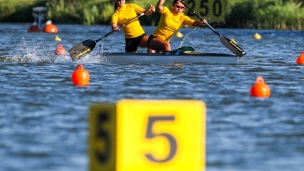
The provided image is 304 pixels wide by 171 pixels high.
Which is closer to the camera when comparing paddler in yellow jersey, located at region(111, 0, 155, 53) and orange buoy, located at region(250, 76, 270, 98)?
orange buoy, located at region(250, 76, 270, 98)

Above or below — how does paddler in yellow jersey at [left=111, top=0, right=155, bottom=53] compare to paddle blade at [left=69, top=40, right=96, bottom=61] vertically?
above

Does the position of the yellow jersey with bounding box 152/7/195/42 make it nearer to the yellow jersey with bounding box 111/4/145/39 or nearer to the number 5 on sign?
the yellow jersey with bounding box 111/4/145/39

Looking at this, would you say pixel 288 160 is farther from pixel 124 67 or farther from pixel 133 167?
pixel 124 67

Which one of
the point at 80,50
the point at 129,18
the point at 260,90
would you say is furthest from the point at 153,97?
the point at 80,50

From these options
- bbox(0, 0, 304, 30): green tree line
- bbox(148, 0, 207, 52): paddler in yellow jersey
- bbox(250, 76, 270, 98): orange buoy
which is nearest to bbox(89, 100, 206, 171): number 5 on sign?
bbox(250, 76, 270, 98): orange buoy

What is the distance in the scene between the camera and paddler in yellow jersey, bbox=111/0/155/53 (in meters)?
20.9

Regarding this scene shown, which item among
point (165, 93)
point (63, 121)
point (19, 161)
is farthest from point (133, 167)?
point (165, 93)

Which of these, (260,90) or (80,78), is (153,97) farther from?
(80,78)

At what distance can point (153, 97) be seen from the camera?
14.7m

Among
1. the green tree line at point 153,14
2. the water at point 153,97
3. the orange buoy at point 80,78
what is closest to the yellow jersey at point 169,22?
the water at point 153,97

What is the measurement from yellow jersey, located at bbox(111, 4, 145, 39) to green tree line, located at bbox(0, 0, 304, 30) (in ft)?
79.0

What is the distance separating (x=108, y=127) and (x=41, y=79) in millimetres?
10398

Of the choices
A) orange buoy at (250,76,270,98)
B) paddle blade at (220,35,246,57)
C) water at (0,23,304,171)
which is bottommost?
water at (0,23,304,171)

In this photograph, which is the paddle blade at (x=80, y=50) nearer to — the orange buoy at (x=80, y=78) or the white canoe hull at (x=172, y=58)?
the white canoe hull at (x=172, y=58)
